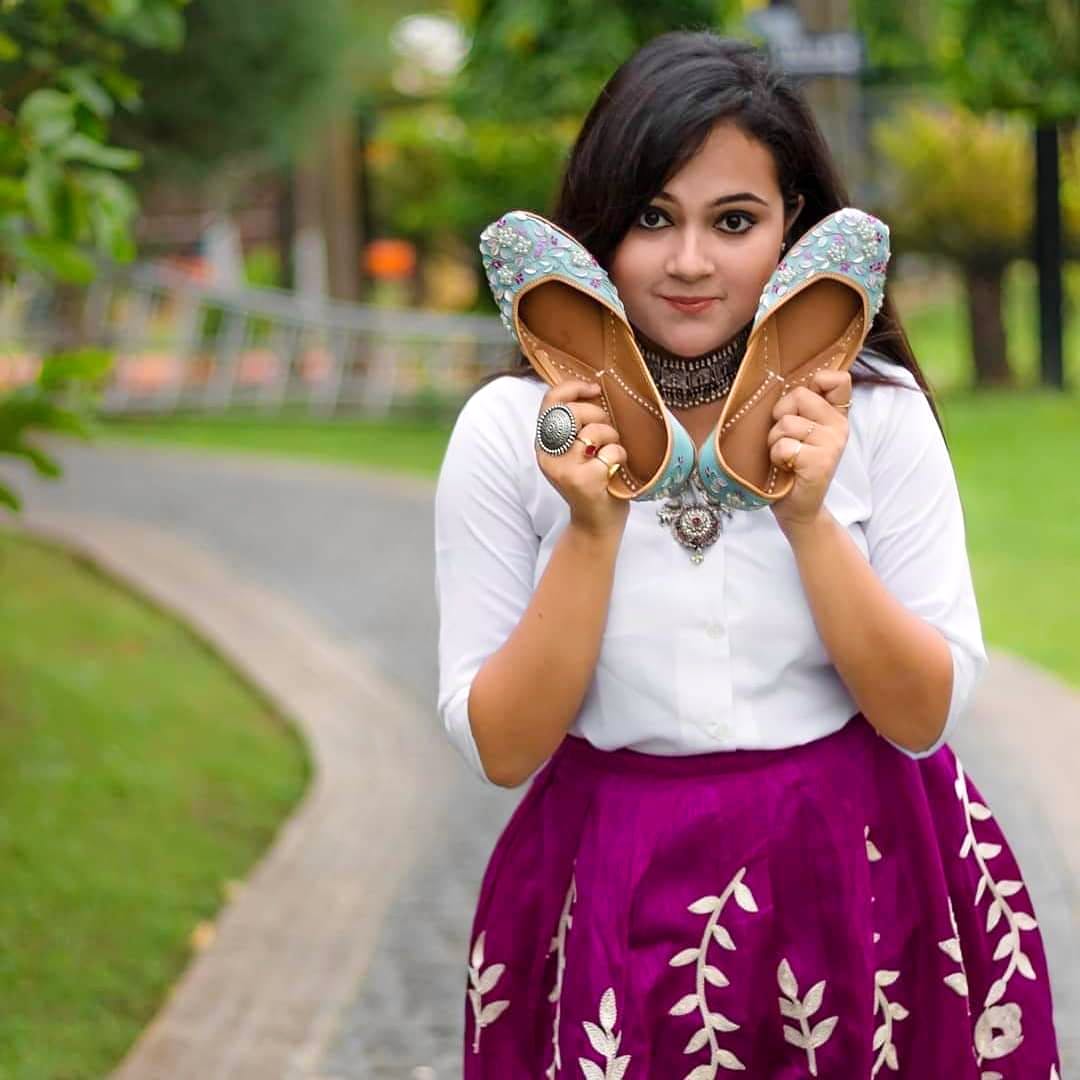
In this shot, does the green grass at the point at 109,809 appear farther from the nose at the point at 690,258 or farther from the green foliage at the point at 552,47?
the green foliage at the point at 552,47

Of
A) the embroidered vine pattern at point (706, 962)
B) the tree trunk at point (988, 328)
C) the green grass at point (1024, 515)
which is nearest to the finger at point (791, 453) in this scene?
the embroidered vine pattern at point (706, 962)

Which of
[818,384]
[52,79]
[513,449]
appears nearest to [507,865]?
[513,449]

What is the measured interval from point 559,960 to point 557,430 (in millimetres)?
672

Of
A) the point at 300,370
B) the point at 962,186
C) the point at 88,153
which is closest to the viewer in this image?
the point at 88,153

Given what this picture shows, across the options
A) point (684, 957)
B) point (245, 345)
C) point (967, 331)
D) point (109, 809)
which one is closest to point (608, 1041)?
point (684, 957)

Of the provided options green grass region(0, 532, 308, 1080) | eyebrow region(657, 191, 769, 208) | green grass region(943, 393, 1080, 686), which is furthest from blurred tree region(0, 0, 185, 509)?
green grass region(943, 393, 1080, 686)

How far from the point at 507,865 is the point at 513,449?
20.2 inches

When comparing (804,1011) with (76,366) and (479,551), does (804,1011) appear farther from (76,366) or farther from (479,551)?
(76,366)

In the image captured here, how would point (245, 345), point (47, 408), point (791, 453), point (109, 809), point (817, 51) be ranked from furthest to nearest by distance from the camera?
point (245, 345) < point (817, 51) < point (109, 809) < point (47, 408) < point (791, 453)

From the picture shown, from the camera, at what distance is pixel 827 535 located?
1835 mm

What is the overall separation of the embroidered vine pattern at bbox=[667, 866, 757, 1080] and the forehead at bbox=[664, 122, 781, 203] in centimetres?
75

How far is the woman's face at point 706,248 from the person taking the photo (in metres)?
1.92

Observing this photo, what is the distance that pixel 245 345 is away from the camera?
1616 centimetres

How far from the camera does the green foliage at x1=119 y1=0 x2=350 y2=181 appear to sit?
11.3m
